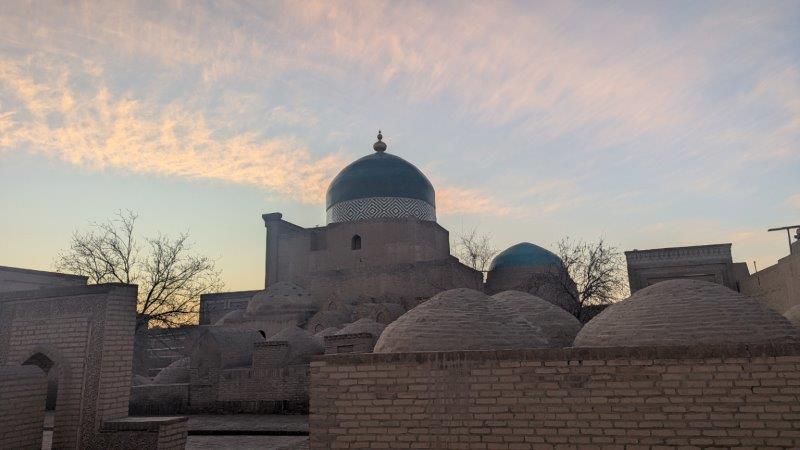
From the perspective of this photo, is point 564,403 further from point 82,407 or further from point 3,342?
point 3,342

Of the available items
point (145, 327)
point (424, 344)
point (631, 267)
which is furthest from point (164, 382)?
point (631, 267)

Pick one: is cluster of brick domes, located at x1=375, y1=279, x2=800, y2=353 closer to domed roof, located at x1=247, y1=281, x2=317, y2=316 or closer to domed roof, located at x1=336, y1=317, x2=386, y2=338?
domed roof, located at x1=336, y1=317, x2=386, y2=338

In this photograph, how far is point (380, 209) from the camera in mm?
24062

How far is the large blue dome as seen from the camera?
79.5 feet

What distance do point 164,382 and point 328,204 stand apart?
494 inches

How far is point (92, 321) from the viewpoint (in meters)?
6.49

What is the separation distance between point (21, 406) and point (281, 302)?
14891 millimetres

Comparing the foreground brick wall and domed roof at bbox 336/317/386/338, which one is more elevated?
domed roof at bbox 336/317/386/338

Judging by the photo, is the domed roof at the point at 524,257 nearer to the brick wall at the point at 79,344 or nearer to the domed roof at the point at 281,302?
the domed roof at the point at 281,302

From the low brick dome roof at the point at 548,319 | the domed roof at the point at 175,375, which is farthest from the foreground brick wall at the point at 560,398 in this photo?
the domed roof at the point at 175,375

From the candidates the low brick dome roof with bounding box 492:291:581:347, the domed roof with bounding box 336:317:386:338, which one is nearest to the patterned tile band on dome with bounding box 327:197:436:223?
the domed roof with bounding box 336:317:386:338

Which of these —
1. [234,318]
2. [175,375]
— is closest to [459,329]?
[175,375]

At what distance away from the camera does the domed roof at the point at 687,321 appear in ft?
18.0

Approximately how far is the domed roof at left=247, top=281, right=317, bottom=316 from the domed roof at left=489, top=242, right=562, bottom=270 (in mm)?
9351
